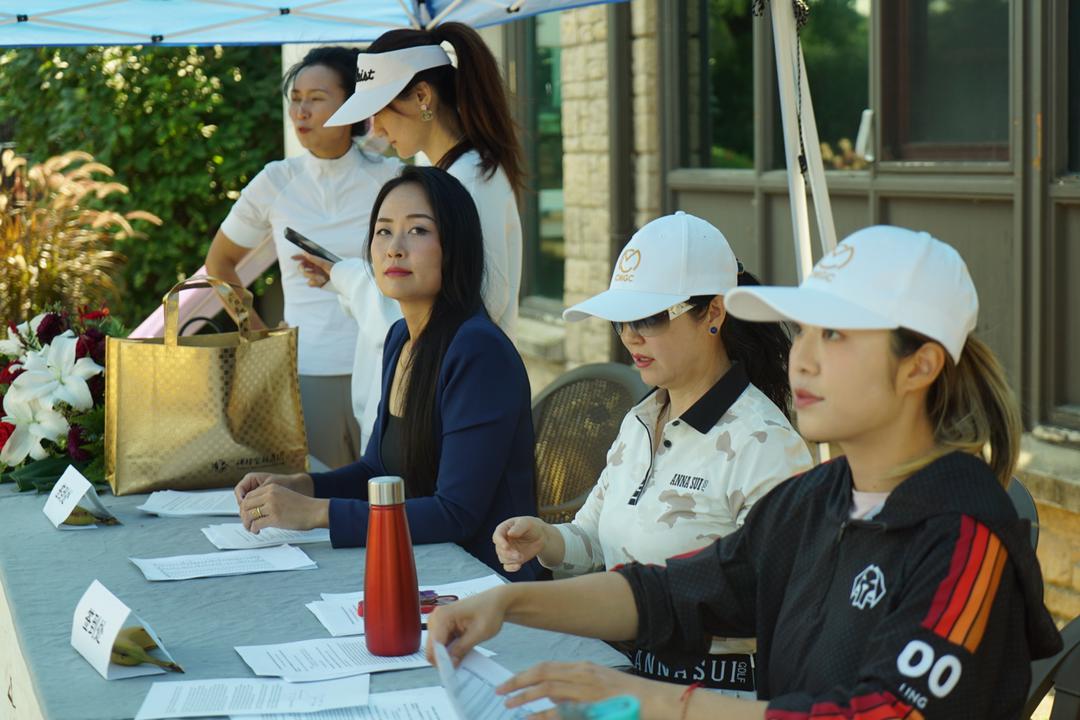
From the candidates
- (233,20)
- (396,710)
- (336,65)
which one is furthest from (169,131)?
(396,710)

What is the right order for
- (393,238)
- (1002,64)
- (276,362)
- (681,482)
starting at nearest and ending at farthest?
(681,482) < (393,238) < (276,362) < (1002,64)

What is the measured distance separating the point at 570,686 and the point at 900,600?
0.42 metres

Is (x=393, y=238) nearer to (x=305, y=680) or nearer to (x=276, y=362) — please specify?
(x=276, y=362)

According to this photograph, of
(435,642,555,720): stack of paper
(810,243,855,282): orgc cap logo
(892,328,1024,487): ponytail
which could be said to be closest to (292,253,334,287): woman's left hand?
(435,642,555,720): stack of paper

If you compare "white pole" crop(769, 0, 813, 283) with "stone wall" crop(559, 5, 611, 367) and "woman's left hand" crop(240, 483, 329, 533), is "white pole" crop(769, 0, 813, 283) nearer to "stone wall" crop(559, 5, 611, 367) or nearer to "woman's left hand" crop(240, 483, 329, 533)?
Answer: "woman's left hand" crop(240, 483, 329, 533)

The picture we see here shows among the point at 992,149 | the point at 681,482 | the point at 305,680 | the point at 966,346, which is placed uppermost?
the point at 992,149

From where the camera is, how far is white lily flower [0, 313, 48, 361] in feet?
12.1

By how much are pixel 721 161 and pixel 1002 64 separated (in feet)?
5.91

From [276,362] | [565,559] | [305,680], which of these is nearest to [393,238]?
[276,362]

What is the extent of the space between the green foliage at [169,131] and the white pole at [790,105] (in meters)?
7.72

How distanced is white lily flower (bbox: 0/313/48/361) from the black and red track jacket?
2.42 m

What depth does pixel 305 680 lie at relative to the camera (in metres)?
2.05

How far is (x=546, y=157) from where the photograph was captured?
7453mm

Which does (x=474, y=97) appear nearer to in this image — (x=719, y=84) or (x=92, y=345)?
(x=92, y=345)
